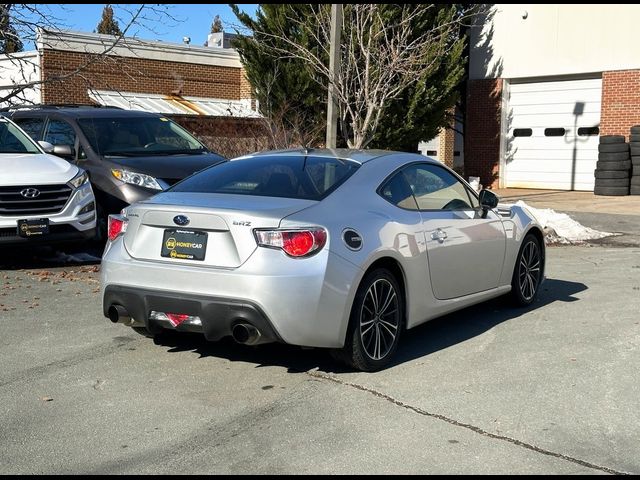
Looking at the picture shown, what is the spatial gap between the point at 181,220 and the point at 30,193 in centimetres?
479

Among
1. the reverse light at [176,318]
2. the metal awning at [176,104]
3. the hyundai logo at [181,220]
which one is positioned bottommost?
the reverse light at [176,318]

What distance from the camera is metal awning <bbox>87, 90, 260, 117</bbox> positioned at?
22.1 m

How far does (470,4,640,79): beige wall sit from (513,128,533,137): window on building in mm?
1527

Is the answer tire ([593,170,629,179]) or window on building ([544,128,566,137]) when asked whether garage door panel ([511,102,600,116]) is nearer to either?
window on building ([544,128,566,137])

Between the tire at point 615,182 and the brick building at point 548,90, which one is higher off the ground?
the brick building at point 548,90

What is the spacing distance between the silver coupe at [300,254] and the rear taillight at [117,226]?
14mm

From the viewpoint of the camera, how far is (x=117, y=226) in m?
5.64

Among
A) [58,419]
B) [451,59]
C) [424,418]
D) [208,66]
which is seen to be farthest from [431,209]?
[208,66]

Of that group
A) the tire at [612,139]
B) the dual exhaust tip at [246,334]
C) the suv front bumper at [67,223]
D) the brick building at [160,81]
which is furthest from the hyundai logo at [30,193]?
the tire at [612,139]

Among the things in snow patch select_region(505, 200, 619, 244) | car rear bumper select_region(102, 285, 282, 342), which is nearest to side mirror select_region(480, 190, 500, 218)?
car rear bumper select_region(102, 285, 282, 342)

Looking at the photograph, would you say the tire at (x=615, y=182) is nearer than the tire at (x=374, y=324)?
No

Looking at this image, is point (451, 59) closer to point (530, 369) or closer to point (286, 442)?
point (530, 369)

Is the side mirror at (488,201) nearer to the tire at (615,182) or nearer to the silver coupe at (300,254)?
the silver coupe at (300,254)

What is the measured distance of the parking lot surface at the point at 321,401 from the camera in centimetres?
400
